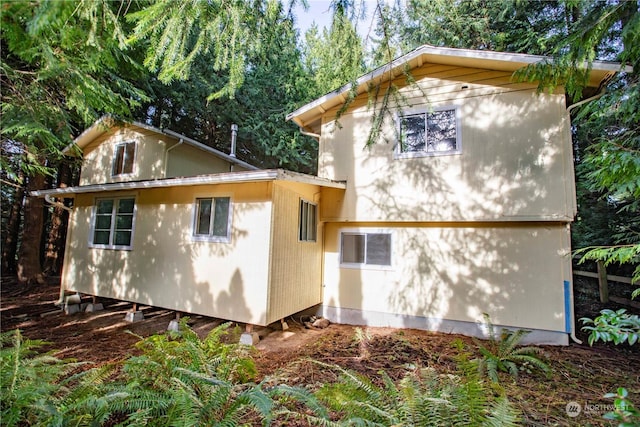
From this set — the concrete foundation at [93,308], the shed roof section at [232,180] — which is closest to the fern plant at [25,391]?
the shed roof section at [232,180]

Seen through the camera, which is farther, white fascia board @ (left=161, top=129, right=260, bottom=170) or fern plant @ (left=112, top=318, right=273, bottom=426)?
white fascia board @ (left=161, top=129, right=260, bottom=170)

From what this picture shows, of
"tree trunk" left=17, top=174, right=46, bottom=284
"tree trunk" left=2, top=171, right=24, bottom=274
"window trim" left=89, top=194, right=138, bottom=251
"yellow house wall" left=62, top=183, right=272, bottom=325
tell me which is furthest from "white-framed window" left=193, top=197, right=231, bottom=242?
"tree trunk" left=2, top=171, right=24, bottom=274

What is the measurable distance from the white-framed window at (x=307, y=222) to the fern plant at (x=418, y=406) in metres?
3.97

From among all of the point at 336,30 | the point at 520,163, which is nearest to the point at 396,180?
the point at 520,163

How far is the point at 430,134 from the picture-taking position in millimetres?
6469

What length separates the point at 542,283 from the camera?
5574mm

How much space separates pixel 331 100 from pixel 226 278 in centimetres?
487

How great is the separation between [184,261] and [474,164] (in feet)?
21.8

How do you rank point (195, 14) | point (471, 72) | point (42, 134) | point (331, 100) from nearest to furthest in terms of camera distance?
point (195, 14), point (42, 134), point (471, 72), point (331, 100)

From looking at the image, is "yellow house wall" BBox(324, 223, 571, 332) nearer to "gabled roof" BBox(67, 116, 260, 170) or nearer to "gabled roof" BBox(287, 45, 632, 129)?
"gabled roof" BBox(287, 45, 632, 129)

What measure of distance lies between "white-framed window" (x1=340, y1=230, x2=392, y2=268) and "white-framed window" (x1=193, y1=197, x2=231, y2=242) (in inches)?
111

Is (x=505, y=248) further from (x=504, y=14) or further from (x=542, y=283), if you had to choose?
(x=504, y=14)

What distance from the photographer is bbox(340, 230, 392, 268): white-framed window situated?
6809 millimetres

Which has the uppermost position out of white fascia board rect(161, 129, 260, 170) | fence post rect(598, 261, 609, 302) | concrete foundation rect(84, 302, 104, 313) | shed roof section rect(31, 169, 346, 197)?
white fascia board rect(161, 129, 260, 170)
